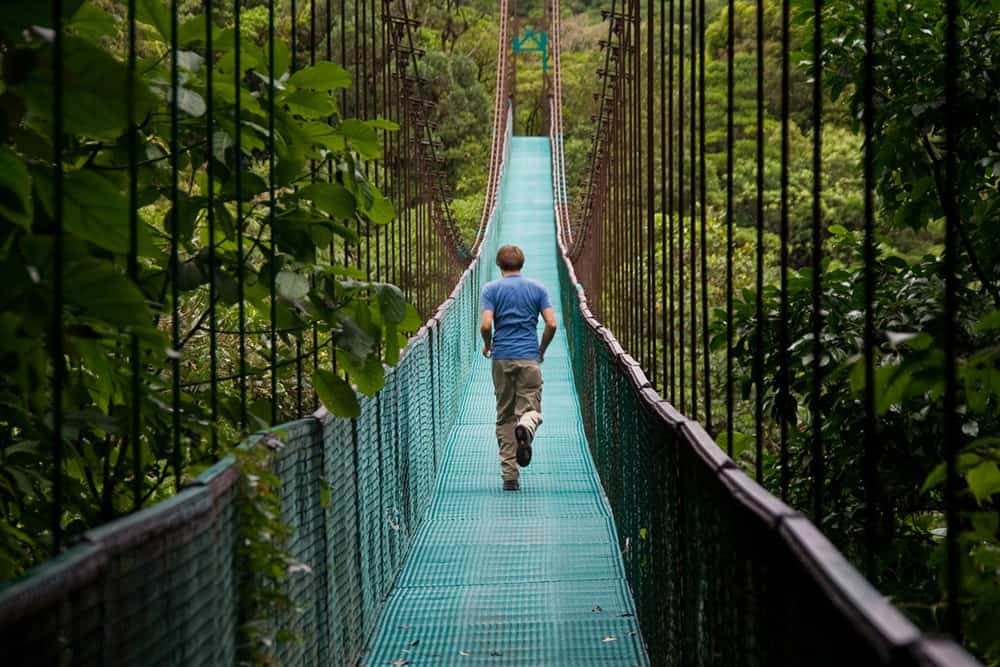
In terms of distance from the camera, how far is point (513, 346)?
616 centimetres

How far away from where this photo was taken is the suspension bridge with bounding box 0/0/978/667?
1.15 metres

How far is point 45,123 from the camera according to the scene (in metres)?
1.50

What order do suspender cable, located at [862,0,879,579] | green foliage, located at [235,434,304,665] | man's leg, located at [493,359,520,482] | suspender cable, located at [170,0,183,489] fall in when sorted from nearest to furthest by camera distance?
suspender cable, located at [862,0,879,579] → suspender cable, located at [170,0,183,489] → green foliage, located at [235,434,304,665] → man's leg, located at [493,359,520,482]

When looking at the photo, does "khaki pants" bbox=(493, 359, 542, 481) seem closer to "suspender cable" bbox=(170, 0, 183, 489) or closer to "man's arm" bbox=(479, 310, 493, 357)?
"man's arm" bbox=(479, 310, 493, 357)

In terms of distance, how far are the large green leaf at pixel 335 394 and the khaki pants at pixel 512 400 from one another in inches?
155

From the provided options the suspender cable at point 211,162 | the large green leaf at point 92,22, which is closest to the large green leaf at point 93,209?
the large green leaf at point 92,22

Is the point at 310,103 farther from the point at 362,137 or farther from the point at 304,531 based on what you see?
the point at 304,531

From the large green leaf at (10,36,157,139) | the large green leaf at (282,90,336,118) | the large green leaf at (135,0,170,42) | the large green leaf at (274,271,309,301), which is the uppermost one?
the large green leaf at (135,0,170,42)

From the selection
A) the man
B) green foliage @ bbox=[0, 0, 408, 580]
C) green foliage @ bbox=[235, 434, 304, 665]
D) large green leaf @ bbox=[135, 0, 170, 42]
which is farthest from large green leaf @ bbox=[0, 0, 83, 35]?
the man

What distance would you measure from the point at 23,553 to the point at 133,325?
45cm

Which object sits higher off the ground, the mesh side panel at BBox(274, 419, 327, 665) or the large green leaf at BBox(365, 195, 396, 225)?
the large green leaf at BBox(365, 195, 396, 225)

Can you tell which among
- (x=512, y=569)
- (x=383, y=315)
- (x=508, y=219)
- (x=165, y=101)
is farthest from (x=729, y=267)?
(x=508, y=219)

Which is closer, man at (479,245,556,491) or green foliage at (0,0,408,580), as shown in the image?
green foliage at (0,0,408,580)

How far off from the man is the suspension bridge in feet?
0.80
